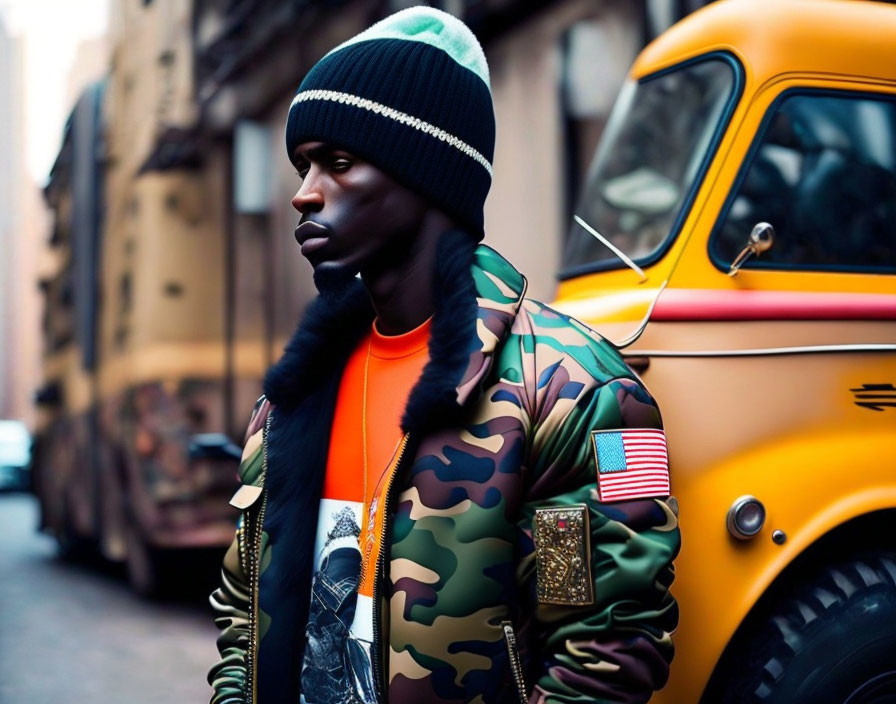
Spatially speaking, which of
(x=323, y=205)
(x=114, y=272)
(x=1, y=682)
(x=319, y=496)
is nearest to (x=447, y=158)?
(x=323, y=205)

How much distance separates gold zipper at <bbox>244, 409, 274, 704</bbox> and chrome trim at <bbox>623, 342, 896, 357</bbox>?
3.07 ft

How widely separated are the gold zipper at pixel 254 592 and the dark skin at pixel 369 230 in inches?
15.9

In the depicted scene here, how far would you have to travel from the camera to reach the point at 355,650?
2162 millimetres

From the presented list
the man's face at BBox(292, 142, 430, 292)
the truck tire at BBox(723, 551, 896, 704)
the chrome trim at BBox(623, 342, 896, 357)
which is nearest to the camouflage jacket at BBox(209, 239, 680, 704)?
the man's face at BBox(292, 142, 430, 292)

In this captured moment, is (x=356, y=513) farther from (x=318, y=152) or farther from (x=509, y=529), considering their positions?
(x=318, y=152)

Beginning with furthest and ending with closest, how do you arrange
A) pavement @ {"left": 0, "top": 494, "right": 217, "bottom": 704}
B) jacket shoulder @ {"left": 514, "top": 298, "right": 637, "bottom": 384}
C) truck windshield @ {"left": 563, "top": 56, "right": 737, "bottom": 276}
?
pavement @ {"left": 0, "top": 494, "right": 217, "bottom": 704}
truck windshield @ {"left": 563, "top": 56, "right": 737, "bottom": 276}
jacket shoulder @ {"left": 514, "top": 298, "right": 637, "bottom": 384}

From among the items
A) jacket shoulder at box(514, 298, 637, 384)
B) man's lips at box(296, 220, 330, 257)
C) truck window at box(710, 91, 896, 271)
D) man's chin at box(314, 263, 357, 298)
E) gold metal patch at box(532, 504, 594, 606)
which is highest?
truck window at box(710, 91, 896, 271)

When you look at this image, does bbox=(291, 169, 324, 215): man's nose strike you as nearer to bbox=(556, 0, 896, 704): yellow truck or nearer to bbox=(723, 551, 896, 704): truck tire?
bbox=(556, 0, 896, 704): yellow truck

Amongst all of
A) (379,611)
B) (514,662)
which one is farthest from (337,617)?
(514,662)

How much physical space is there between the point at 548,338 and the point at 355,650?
66cm

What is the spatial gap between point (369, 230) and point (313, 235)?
0.34 feet

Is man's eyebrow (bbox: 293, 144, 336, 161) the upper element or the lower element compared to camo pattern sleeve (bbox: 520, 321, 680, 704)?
upper

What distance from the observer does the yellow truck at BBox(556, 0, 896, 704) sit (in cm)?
272

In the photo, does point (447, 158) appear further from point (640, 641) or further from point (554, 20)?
point (554, 20)
